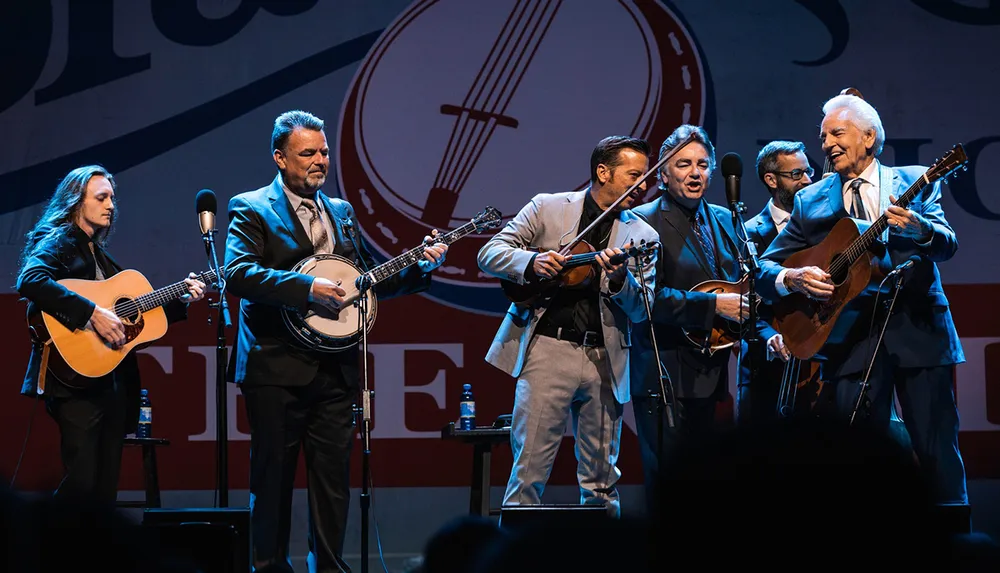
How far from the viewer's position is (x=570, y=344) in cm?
480

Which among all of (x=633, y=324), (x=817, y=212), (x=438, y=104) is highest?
(x=438, y=104)

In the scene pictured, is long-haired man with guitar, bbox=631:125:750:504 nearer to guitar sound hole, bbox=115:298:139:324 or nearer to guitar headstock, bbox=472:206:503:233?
guitar headstock, bbox=472:206:503:233

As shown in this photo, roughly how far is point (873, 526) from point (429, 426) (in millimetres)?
5859

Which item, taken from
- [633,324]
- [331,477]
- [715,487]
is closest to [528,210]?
[633,324]

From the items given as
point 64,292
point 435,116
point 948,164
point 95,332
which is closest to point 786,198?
point 948,164

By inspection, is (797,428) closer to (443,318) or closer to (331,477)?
(331,477)

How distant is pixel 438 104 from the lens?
6.77m

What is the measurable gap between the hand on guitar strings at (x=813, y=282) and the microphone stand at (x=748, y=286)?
19cm

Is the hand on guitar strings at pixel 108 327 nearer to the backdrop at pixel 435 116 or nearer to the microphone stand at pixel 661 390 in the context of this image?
the backdrop at pixel 435 116

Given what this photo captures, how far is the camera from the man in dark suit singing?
15.1 ft

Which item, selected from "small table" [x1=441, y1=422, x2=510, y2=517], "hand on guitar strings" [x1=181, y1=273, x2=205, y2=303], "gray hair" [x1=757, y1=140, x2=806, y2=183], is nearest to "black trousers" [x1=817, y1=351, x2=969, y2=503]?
"gray hair" [x1=757, y1=140, x2=806, y2=183]

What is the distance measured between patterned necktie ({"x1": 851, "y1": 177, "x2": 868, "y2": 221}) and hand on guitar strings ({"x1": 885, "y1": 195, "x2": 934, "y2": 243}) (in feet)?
1.37

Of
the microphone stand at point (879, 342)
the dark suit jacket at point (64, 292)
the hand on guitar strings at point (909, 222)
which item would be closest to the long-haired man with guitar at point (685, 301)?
the microphone stand at point (879, 342)

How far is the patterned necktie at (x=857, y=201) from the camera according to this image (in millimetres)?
4680
